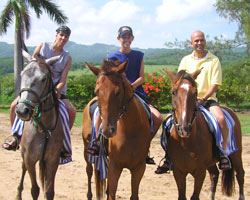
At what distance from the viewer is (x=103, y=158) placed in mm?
4152

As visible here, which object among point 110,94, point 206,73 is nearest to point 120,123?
point 110,94

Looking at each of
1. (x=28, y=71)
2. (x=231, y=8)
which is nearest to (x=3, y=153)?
(x=28, y=71)

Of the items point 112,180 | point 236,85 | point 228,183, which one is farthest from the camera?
point 236,85

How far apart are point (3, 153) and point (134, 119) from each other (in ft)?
20.4

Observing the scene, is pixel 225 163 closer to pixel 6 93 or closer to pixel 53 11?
pixel 53 11

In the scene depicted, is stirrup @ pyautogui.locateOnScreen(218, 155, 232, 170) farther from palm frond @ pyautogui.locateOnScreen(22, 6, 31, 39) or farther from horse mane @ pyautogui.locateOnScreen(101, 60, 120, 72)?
palm frond @ pyautogui.locateOnScreen(22, 6, 31, 39)

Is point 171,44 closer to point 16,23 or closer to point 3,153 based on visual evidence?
point 16,23

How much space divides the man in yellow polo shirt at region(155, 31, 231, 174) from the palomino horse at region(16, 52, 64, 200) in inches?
64.2

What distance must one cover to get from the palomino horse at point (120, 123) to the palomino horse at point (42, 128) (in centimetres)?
87

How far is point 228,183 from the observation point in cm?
527

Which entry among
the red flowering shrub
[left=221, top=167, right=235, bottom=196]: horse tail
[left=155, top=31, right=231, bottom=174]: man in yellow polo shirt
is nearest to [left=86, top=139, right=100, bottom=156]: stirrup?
[left=155, top=31, right=231, bottom=174]: man in yellow polo shirt

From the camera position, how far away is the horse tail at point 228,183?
17.2ft

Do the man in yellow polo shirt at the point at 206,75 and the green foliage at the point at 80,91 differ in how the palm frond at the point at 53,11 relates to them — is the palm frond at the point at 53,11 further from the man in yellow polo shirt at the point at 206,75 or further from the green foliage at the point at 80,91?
the man in yellow polo shirt at the point at 206,75

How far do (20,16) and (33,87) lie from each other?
55.5 ft
